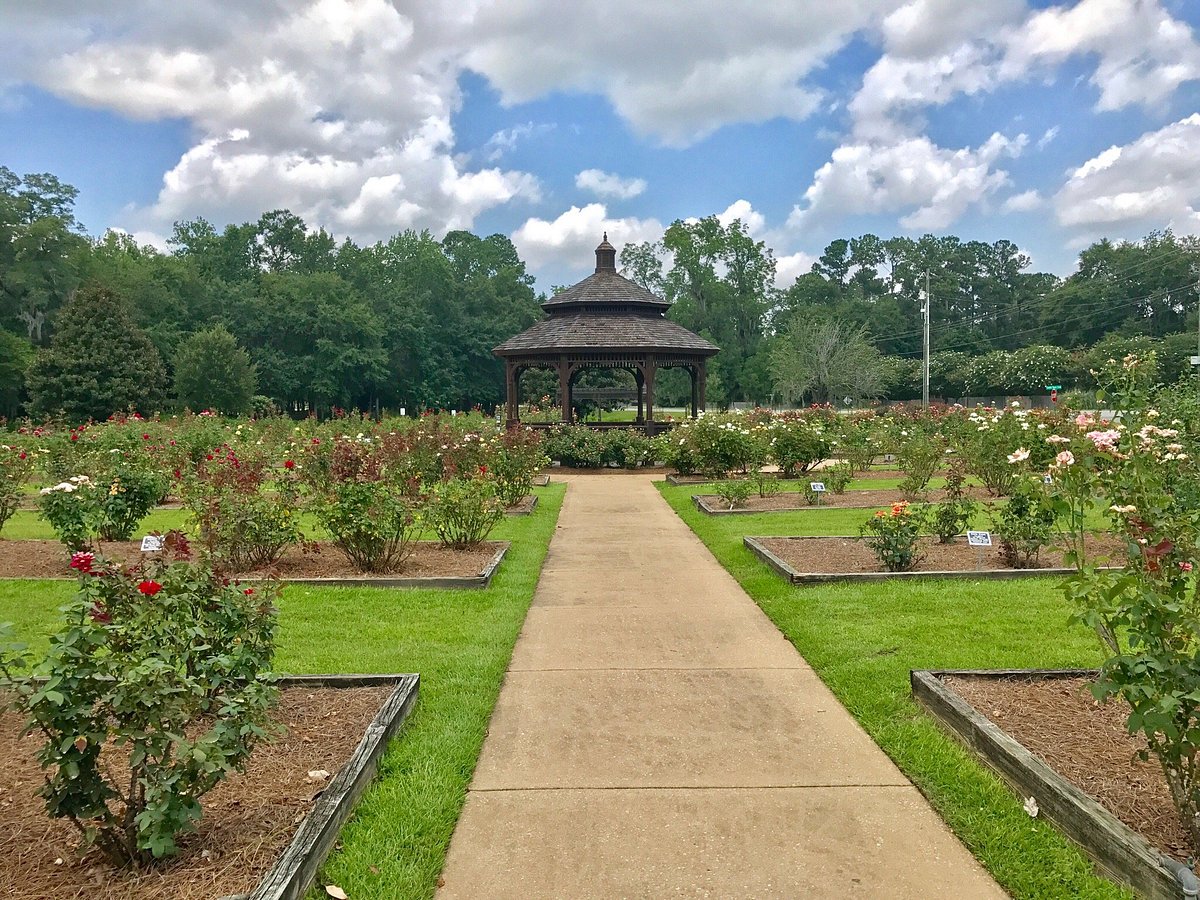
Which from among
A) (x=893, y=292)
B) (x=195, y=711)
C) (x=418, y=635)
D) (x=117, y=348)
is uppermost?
(x=893, y=292)

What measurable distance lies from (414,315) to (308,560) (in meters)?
48.5

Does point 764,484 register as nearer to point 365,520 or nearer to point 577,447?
point 577,447

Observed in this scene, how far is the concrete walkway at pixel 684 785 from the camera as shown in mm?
2969

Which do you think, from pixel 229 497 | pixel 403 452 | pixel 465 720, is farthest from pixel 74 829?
pixel 403 452

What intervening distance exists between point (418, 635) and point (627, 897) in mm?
3455

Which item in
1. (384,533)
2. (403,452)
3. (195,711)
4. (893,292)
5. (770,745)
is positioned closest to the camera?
(195,711)

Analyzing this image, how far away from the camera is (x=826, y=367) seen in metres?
52.2

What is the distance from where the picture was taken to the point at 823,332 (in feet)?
176

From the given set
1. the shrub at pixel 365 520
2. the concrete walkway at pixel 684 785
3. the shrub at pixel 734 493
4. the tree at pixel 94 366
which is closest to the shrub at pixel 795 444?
the shrub at pixel 734 493

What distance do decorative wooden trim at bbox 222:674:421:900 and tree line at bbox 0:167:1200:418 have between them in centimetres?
3688

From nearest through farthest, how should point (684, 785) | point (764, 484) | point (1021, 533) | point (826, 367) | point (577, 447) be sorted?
point (684, 785), point (1021, 533), point (764, 484), point (577, 447), point (826, 367)

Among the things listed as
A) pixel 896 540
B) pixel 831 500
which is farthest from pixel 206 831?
pixel 831 500

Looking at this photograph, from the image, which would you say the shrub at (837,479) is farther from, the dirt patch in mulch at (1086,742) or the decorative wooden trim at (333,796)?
the decorative wooden trim at (333,796)

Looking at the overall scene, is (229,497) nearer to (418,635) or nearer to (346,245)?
(418,635)
